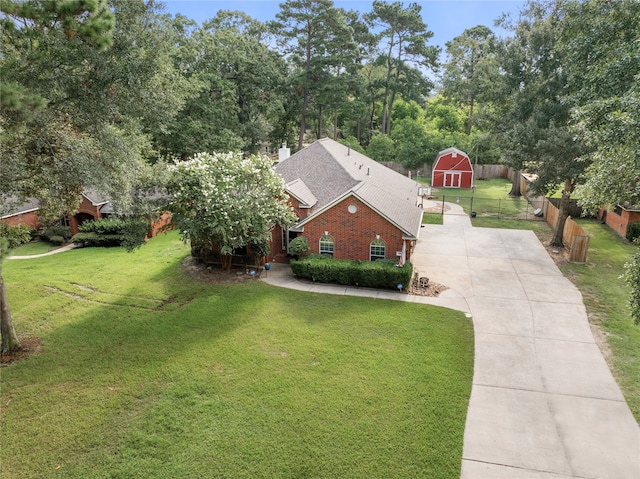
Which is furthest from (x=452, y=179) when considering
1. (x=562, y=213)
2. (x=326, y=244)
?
(x=326, y=244)

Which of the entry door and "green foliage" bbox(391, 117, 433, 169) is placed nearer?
the entry door

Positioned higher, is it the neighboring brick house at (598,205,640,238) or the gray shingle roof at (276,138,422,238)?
the gray shingle roof at (276,138,422,238)

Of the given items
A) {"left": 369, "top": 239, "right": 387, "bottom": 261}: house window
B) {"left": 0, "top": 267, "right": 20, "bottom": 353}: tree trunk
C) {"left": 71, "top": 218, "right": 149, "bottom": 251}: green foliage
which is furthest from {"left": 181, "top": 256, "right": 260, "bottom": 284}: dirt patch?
{"left": 0, "top": 267, "right": 20, "bottom": 353}: tree trunk

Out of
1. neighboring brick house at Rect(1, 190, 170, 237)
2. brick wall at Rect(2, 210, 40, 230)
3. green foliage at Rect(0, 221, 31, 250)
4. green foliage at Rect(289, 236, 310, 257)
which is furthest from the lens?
neighboring brick house at Rect(1, 190, 170, 237)

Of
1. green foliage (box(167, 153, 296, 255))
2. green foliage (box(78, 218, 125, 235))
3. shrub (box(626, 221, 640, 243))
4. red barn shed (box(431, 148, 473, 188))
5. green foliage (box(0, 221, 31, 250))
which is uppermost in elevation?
red barn shed (box(431, 148, 473, 188))

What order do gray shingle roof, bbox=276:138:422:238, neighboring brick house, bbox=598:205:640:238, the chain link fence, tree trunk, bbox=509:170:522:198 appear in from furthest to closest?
tree trunk, bbox=509:170:522:198, the chain link fence, neighboring brick house, bbox=598:205:640:238, gray shingle roof, bbox=276:138:422:238

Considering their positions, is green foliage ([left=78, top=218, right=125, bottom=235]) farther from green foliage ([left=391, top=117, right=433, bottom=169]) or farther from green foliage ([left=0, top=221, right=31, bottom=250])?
green foliage ([left=391, top=117, right=433, bottom=169])

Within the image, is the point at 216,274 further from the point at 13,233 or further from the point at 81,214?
the point at 81,214

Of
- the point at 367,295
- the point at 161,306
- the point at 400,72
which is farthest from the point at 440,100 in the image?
the point at 161,306
